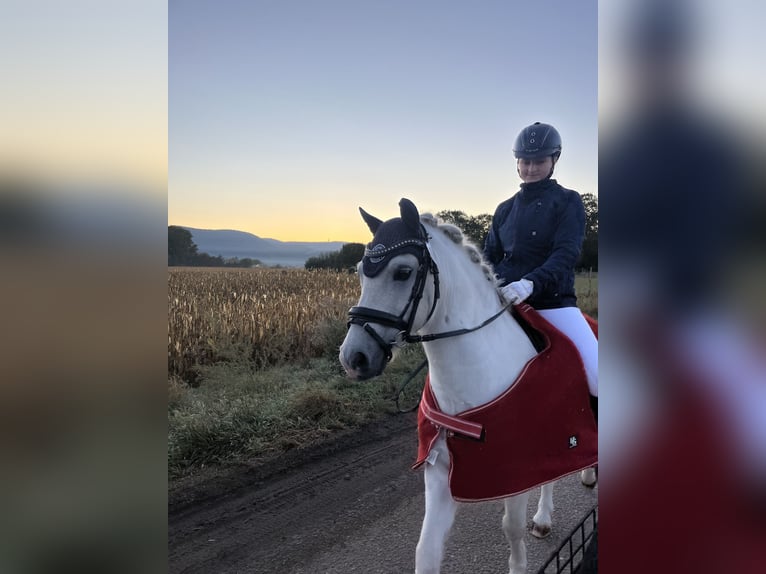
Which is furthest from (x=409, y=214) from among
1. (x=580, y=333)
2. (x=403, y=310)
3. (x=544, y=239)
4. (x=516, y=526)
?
(x=516, y=526)

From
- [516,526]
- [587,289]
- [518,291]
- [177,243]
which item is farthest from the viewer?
[587,289]

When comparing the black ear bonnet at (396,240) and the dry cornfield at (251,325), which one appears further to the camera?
the dry cornfield at (251,325)

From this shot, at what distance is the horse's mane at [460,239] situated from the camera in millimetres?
2301

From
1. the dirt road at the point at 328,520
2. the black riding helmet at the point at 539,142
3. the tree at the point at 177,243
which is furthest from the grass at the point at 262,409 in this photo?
the black riding helmet at the point at 539,142

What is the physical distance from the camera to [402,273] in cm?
196

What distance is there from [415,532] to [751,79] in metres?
3.38

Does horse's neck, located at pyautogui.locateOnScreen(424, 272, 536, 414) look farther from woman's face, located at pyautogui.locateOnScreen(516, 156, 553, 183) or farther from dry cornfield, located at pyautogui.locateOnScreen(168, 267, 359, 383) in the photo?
dry cornfield, located at pyautogui.locateOnScreen(168, 267, 359, 383)

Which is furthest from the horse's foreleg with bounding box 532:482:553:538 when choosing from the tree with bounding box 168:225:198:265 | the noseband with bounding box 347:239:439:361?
the tree with bounding box 168:225:198:265

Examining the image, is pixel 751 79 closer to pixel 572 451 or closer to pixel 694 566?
pixel 694 566

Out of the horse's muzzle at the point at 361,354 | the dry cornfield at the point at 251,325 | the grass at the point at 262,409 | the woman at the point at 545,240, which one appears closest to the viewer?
the horse's muzzle at the point at 361,354

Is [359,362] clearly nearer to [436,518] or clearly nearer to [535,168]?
[436,518]

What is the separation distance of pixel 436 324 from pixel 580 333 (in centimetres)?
92

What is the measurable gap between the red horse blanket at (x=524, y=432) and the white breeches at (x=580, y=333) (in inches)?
2.8

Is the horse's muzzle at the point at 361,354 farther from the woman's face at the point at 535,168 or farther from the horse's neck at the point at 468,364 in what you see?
the woman's face at the point at 535,168
